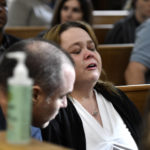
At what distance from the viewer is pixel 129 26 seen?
15.4 feet

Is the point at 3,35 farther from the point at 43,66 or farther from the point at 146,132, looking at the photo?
the point at 146,132

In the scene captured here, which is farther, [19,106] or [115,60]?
[115,60]

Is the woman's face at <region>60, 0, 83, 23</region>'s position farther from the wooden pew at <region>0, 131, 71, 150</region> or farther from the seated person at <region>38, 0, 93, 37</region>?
the wooden pew at <region>0, 131, 71, 150</region>

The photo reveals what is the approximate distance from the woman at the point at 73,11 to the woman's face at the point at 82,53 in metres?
2.31

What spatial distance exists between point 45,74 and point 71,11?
3.22 meters

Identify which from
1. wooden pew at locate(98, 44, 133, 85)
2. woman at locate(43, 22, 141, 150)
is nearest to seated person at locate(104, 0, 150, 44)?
wooden pew at locate(98, 44, 133, 85)

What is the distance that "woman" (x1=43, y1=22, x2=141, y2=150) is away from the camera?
6.27 feet

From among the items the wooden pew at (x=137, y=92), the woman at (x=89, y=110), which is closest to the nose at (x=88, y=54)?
the woman at (x=89, y=110)

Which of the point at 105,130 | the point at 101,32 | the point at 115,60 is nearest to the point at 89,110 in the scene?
the point at 105,130

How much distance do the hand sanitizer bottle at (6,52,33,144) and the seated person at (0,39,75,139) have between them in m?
0.32

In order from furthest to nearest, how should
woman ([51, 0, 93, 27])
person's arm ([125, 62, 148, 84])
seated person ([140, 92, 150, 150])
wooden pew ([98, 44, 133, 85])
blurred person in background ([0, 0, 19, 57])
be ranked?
woman ([51, 0, 93, 27])
wooden pew ([98, 44, 133, 85])
blurred person in background ([0, 0, 19, 57])
person's arm ([125, 62, 148, 84])
seated person ([140, 92, 150, 150])

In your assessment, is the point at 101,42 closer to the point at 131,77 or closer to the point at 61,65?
the point at 131,77

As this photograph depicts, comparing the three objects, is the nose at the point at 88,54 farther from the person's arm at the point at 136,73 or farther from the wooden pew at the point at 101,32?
the wooden pew at the point at 101,32

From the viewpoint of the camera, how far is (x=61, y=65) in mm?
1378
